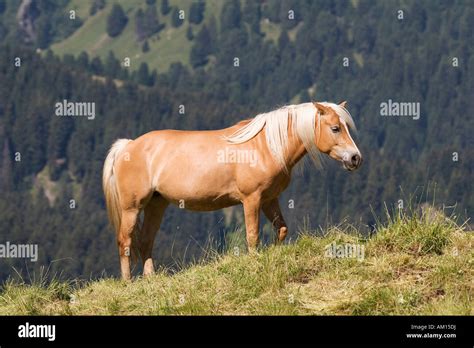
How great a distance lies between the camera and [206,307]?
1263 cm

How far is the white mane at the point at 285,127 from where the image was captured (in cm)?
1692

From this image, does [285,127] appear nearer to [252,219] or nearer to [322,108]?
[322,108]

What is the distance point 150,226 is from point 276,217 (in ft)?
8.99

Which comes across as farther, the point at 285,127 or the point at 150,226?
the point at 150,226

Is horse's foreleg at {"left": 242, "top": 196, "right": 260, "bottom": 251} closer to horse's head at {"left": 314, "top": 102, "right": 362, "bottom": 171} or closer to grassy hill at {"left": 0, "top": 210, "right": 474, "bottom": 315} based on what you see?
grassy hill at {"left": 0, "top": 210, "right": 474, "bottom": 315}

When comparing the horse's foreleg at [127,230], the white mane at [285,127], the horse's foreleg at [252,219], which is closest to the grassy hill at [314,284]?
the horse's foreleg at [252,219]

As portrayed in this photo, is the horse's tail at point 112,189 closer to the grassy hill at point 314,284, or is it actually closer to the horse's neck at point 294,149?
the horse's neck at point 294,149

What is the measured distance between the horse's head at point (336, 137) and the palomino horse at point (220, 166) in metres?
0.02

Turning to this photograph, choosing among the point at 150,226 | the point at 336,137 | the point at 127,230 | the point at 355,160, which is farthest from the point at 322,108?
the point at 127,230

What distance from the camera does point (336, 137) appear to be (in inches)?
653

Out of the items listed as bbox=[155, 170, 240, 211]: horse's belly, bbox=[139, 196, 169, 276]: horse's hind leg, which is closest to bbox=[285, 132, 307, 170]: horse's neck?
bbox=[155, 170, 240, 211]: horse's belly

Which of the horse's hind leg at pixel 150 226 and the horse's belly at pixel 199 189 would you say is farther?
the horse's hind leg at pixel 150 226

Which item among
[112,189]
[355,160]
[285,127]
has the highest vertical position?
[285,127]
